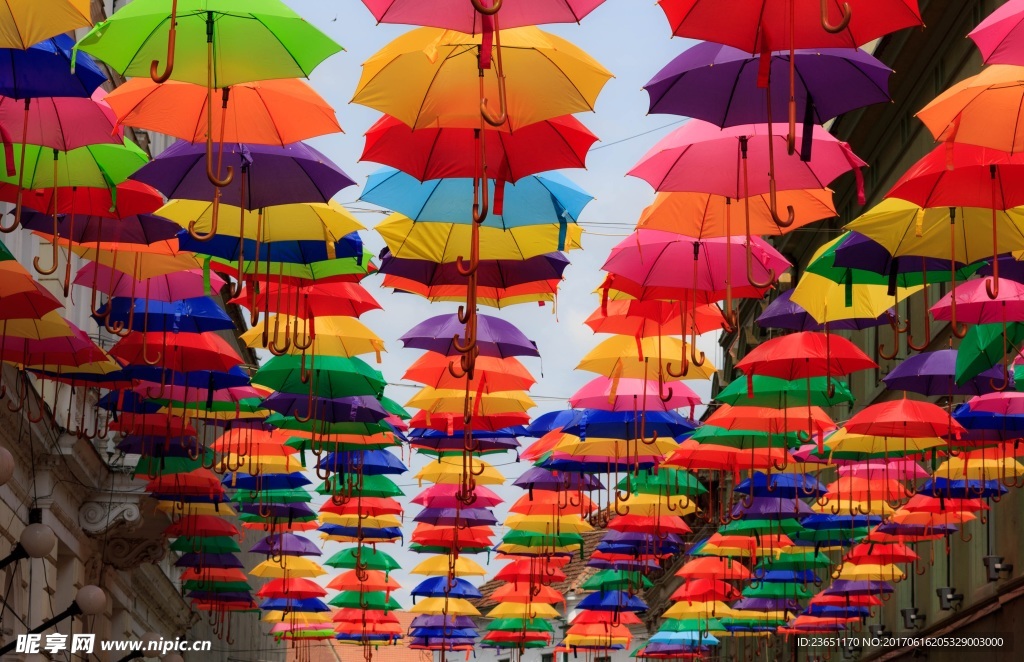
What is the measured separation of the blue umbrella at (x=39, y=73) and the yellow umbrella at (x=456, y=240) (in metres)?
3.67

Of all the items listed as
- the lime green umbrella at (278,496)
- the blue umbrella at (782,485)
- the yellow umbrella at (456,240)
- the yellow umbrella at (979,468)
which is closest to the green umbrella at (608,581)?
the blue umbrella at (782,485)

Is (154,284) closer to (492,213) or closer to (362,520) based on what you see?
(492,213)

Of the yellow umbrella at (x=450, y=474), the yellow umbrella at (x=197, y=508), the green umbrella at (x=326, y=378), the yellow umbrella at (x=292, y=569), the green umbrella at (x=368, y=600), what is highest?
the green umbrella at (x=326, y=378)

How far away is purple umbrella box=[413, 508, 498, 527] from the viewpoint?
84.5 ft

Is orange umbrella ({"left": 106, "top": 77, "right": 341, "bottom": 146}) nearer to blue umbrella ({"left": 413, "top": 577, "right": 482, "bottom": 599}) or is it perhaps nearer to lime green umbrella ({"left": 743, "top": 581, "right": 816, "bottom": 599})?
lime green umbrella ({"left": 743, "top": 581, "right": 816, "bottom": 599})

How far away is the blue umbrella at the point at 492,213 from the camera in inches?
514

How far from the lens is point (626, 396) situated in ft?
61.9

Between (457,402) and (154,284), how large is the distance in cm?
496

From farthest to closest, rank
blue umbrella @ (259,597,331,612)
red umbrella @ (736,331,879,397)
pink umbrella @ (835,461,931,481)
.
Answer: blue umbrella @ (259,597,331,612) → pink umbrella @ (835,461,931,481) → red umbrella @ (736,331,879,397)

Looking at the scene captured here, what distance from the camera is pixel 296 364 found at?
1717 cm

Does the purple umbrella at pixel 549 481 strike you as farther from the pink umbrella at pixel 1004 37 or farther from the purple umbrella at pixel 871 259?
the pink umbrella at pixel 1004 37

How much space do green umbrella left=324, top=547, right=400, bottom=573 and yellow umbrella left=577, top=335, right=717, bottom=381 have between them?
43.6ft

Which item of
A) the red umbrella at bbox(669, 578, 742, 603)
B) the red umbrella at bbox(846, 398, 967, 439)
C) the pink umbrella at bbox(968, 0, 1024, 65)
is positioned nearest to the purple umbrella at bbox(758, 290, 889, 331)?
the red umbrella at bbox(846, 398, 967, 439)

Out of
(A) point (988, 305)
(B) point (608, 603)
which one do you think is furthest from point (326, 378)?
(B) point (608, 603)
